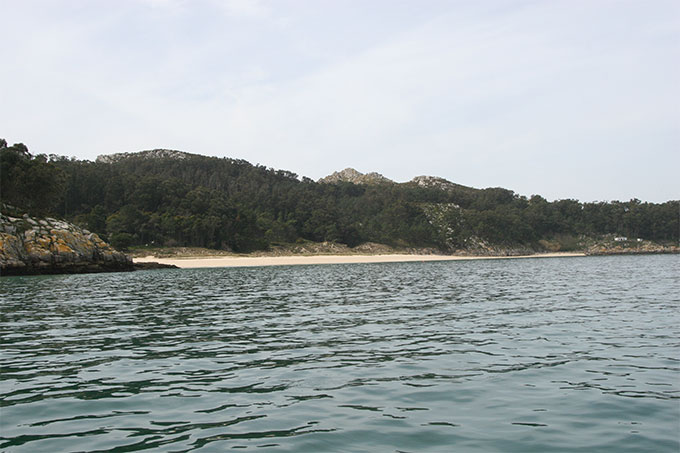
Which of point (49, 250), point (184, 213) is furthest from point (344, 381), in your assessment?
point (184, 213)

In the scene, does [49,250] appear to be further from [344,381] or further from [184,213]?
[344,381]

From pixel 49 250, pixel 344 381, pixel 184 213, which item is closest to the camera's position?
pixel 344 381

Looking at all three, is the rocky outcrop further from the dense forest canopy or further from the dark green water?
the dark green water

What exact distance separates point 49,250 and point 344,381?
6823 centimetres

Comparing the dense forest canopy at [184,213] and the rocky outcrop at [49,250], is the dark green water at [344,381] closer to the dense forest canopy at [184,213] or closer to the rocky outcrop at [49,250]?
the rocky outcrop at [49,250]

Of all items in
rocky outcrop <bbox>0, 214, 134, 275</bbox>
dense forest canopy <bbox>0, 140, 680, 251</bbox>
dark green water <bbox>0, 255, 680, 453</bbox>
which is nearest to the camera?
dark green water <bbox>0, 255, 680, 453</bbox>

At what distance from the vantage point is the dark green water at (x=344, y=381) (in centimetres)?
873

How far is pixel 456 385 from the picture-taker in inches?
475

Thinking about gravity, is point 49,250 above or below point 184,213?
below

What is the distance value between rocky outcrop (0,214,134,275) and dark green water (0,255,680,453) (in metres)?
46.4

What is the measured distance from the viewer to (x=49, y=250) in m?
68.8

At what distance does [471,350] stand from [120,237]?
341 ft

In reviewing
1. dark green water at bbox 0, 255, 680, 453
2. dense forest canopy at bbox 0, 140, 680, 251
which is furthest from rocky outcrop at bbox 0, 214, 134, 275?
dark green water at bbox 0, 255, 680, 453

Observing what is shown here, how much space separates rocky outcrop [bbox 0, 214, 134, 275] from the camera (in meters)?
65.1
